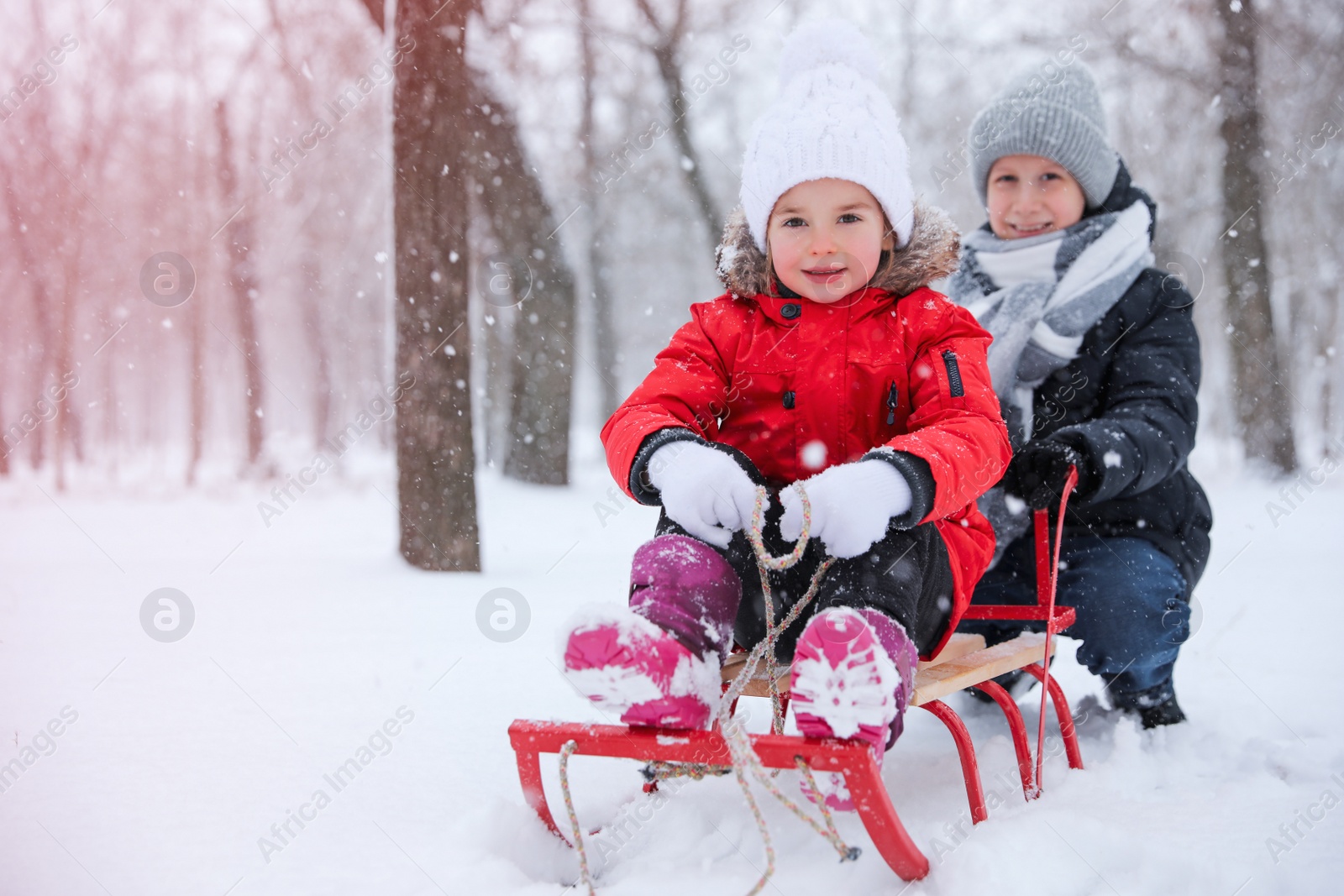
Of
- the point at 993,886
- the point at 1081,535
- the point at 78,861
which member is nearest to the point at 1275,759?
the point at 1081,535

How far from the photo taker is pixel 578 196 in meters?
13.0

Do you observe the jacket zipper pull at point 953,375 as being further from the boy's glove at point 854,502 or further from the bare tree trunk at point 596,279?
the bare tree trunk at point 596,279

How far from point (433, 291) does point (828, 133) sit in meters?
3.12

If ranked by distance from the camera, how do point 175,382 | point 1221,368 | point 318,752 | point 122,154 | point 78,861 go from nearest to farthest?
point 78,861 < point 318,752 < point 122,154 < point 1221,368 < point 175,382

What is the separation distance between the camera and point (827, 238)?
2.05 m

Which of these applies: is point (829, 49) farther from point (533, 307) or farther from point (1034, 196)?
point (533, 307)

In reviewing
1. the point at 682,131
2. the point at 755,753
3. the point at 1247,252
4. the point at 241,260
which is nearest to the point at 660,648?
the point at 755,753

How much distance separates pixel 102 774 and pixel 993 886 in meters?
1.82

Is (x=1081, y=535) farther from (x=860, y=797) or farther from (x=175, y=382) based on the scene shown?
(x=175, y=382)

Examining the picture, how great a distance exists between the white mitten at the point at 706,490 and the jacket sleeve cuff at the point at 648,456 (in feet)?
0.21

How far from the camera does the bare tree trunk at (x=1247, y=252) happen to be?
28.2 feet

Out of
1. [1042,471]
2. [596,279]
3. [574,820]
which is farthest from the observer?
[596,279]

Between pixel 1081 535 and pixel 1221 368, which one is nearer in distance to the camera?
pixel 1081 535

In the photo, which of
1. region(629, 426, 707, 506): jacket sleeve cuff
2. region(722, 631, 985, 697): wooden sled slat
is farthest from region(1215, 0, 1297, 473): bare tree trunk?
region(629, 426, 707, 506): jacket sleeve cuff
